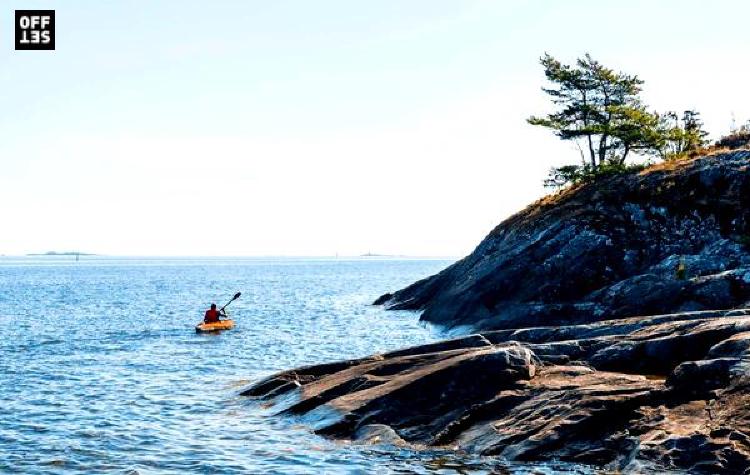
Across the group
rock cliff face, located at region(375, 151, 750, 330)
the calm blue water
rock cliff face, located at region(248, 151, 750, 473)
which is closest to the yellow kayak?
the calm blue water

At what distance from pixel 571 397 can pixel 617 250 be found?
25.7 metres

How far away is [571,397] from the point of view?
61.4 ft

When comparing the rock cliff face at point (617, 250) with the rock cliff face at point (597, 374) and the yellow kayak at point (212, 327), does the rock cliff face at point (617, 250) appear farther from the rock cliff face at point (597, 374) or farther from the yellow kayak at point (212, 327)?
the yellow kayak at point (212, 327)

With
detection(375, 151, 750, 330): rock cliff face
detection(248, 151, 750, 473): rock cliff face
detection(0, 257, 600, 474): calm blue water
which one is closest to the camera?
→ detection(248, 151, 750, 473): rock cliff face

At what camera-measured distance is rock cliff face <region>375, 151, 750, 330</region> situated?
3844cm

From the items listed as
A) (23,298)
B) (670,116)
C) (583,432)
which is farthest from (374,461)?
(23,298)

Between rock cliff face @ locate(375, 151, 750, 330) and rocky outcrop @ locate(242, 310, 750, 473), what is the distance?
1377 cm

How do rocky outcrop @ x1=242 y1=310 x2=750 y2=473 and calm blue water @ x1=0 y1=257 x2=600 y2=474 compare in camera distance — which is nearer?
rocky outcrop @ x1=242 y1=310 x2=750 y2=473

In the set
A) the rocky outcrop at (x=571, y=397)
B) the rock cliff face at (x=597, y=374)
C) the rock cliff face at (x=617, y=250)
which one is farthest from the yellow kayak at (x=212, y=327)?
the rocky outcrop at (x=571, y=397)

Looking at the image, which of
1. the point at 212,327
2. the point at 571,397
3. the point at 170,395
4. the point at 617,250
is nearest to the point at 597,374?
the point at 571,397

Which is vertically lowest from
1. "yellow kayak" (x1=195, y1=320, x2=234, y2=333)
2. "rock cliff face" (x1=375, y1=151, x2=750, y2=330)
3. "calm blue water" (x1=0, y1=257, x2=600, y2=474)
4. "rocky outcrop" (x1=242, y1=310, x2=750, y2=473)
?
"calm blue water" (x1=0, y1=257, x2=600, y2=474)

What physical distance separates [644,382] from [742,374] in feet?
7.66

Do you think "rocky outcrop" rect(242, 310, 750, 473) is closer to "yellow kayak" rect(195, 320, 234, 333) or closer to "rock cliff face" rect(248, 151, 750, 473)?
"rock cliff face" rect(248, 151, 750, 473)

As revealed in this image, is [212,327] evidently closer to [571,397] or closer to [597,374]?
[597,374]
